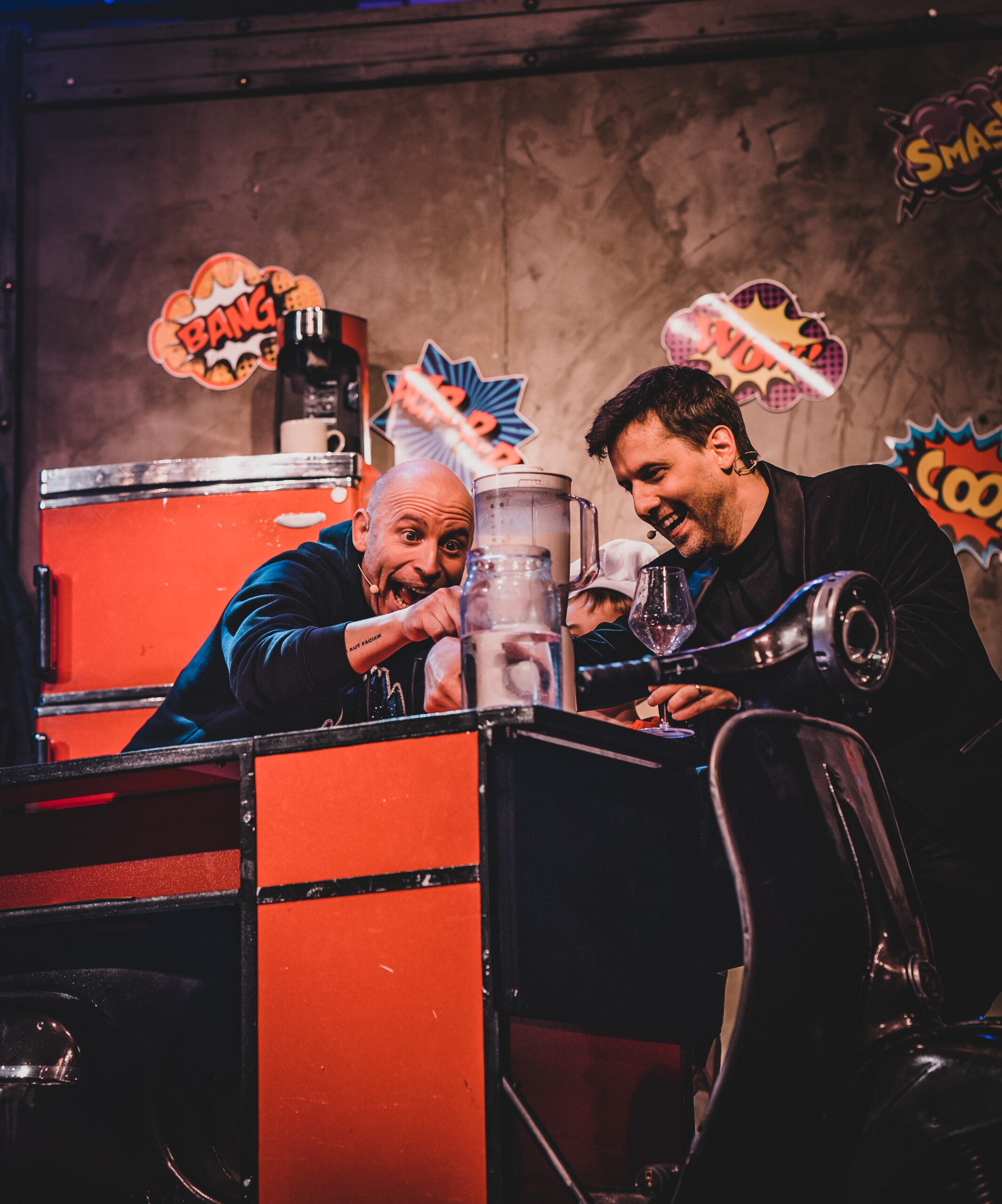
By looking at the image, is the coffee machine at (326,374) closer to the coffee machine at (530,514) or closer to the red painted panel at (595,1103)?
the coffee machine at (530,514)

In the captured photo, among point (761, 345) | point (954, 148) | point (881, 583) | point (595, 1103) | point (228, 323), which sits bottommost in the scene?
point (595, 1103)

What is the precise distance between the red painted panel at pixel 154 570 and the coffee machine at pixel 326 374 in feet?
1.07

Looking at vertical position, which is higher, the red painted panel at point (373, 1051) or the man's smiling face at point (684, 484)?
the man's smiling face at point (684, 484)

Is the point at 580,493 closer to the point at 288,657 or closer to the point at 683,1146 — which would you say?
the point at 288,657

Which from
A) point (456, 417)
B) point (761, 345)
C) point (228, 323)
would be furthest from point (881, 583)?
point (228, 323)

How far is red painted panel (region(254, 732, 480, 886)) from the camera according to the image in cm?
139

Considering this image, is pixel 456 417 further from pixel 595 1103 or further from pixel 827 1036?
pixel 827 1036

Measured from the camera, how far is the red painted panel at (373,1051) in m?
1.32

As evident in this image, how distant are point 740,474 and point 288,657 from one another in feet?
2.94

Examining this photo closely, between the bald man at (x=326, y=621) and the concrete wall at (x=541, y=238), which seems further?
the concrete wall at (x=541, y=238)

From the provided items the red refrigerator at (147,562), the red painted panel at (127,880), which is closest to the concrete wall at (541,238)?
the red refrigerator at (147,562)

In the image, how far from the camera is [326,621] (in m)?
2.36

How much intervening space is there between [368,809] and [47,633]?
2.22 meters

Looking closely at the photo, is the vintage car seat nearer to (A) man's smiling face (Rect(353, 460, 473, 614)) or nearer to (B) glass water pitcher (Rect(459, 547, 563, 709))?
(B) glass water pitcher (Rect(459, 547, 563, 709))
